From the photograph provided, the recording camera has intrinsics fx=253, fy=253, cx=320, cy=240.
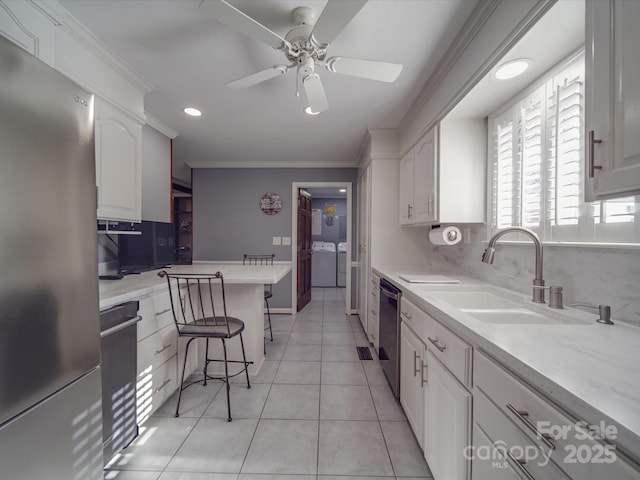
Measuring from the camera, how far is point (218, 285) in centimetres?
217

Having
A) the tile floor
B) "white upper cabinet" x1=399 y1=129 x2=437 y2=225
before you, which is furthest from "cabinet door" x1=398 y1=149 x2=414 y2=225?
the tile floor

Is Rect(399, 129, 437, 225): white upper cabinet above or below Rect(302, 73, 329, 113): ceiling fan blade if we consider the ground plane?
below

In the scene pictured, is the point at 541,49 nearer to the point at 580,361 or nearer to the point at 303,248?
the point at 580,361

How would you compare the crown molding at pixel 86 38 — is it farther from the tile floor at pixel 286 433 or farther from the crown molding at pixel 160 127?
the tile floor at pixel 286 433

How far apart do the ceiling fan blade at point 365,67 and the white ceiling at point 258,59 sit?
20cm

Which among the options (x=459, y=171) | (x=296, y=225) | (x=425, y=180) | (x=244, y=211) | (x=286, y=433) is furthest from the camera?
(x=244, y=211)

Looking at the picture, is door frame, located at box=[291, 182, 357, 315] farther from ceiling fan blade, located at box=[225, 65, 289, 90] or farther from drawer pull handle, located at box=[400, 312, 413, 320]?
ceiling fan blade, located at box=[225, 65, 289, 90]

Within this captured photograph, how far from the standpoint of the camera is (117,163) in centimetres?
180

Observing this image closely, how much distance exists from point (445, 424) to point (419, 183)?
1.76 metres

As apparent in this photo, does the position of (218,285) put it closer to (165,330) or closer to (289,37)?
(165,330)

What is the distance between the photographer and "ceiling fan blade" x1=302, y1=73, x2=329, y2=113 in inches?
59.8

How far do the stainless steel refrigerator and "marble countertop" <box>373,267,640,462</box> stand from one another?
1.39 meters

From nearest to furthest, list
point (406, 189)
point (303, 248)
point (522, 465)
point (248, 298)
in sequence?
point (522, 465)
point (248, 298)
point (406, 189)
point (303, 248)

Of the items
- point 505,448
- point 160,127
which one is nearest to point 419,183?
point 505,448
